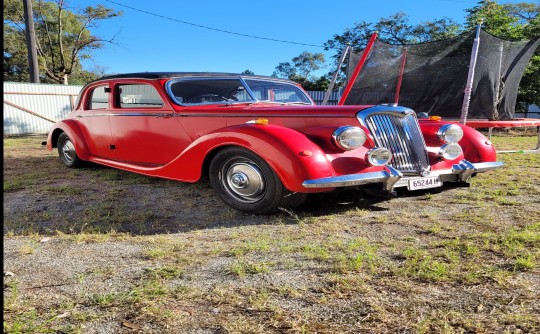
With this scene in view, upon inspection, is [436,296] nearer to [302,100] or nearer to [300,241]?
[300,241]

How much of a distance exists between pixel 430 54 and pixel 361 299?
792 cm

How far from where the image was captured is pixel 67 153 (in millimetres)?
6098

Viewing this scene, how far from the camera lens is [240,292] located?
6.81ft

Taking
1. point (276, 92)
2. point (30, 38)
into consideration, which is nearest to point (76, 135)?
point (276, 92)

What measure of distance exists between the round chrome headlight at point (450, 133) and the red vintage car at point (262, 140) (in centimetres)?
1

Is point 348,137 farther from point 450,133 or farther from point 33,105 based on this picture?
point 33,105

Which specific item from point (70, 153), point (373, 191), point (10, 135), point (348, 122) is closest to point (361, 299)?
point (373, 191)

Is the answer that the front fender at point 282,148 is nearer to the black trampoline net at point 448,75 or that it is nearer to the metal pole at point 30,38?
the black trampoline net at point 448,75

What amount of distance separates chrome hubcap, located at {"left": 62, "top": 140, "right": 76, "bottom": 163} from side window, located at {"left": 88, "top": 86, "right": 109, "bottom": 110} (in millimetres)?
826

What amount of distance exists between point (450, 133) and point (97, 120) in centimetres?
434

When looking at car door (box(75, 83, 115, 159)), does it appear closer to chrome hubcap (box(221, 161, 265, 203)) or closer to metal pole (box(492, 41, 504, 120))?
chrome hubcap (box(221, 161, 265, 203))

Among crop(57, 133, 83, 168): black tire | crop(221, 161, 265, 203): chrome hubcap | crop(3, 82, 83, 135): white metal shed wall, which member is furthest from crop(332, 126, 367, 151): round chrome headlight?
crop(3, 82, 83, 135): white metal shed wall

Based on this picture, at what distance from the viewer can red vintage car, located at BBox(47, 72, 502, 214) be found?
334cm

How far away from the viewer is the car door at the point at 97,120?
516 centimetres
